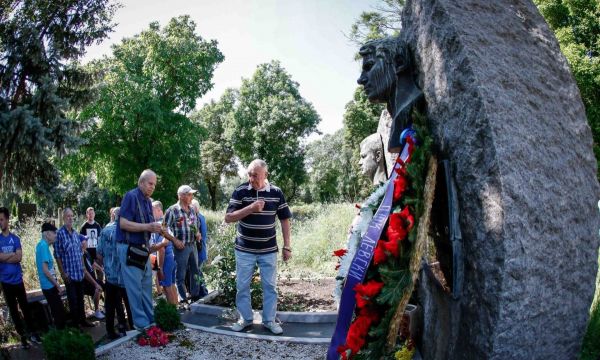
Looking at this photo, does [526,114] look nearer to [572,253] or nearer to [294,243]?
[572,253]

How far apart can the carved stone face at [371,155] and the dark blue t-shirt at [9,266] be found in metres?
4.62

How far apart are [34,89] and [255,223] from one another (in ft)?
17.0

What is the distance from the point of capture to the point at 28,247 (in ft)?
31.8

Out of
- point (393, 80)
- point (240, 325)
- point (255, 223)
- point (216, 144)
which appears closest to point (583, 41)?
point (255, 223)

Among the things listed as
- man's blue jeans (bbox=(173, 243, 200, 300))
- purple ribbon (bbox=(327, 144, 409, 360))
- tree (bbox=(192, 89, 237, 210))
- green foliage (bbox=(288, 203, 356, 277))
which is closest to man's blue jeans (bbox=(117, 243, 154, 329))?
man's blue jeans (bbox=(173, 243, 200, 300))

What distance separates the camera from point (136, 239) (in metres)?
5.37

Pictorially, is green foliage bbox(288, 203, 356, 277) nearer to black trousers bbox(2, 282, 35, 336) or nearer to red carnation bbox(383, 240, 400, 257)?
black trousers bbox(2, 282, 35, 336)

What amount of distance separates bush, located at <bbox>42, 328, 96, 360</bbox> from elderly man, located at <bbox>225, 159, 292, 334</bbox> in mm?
1815

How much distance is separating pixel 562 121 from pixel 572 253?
2.24 feet

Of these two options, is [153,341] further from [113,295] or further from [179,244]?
[179,244]

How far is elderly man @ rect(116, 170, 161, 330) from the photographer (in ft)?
17.4

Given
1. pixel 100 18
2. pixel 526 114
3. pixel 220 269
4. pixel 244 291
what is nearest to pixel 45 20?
pixel 100 18

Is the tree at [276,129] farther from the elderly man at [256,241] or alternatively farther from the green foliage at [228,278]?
the elderly man at [256,241]

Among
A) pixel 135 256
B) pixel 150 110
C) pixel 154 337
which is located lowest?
pixel 154 337
